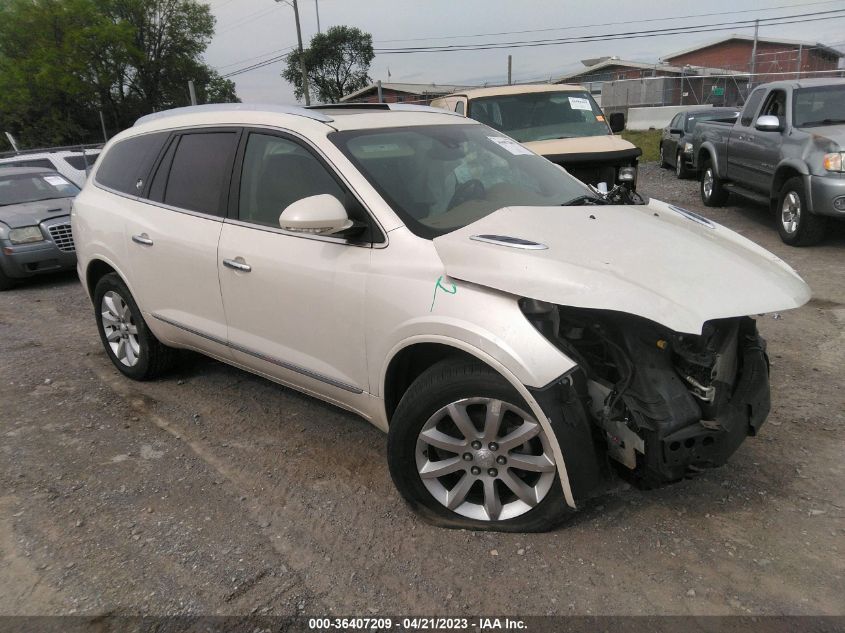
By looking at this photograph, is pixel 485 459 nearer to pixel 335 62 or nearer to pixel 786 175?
pixel 786 175

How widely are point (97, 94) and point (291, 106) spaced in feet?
172

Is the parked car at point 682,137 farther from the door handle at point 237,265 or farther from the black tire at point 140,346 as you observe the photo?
the door handle at point 237,265

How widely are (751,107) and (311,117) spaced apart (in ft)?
25.1

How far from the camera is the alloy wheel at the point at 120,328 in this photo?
4.58m

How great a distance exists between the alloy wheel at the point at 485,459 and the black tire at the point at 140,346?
8.34ft

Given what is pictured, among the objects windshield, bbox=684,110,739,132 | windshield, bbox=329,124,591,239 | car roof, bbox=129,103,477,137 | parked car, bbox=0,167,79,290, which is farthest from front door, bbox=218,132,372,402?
windshield, bbox=684,110,739,132

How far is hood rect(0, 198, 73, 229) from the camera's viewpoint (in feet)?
27.0

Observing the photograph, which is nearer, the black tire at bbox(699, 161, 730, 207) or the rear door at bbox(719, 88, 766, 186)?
the rear door at bbox(719, 88, 766, 186)

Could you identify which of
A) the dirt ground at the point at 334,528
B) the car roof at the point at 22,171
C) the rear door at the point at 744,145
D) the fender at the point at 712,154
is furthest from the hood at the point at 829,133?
the car roof at the point at 22,171

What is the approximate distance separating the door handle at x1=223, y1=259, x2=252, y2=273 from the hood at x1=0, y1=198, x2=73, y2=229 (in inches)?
244

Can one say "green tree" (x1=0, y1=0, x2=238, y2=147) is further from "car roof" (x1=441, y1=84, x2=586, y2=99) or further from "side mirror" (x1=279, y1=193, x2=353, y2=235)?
Answer: "side mirror" (x1=279, y1=193, x2=353, y2=235)

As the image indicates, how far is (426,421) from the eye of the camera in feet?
8.91

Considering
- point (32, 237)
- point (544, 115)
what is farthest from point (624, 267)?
point (32, 237)

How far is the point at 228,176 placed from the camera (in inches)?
142
